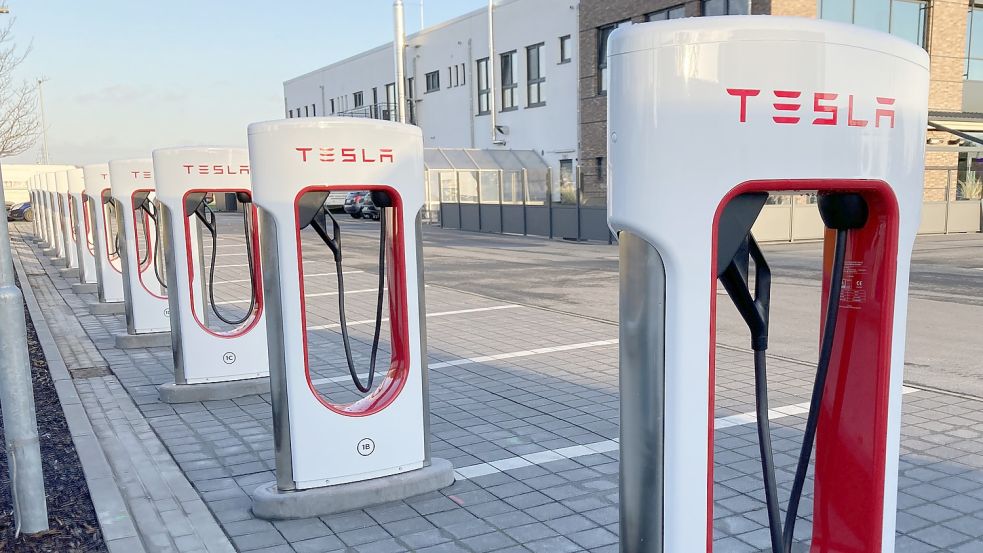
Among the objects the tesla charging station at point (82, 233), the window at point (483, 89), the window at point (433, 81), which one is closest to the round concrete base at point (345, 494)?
the tesla charging station at point (82, 233)

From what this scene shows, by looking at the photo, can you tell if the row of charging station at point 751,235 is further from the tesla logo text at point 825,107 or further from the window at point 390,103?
the window at point 390,103

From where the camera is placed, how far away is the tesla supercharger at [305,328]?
13.2 ft

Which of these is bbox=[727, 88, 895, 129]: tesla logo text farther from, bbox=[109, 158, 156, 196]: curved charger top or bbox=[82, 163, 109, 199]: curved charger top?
bbox=[82, 163, 109, 199]: curved charger top

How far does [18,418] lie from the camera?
3.77 meters

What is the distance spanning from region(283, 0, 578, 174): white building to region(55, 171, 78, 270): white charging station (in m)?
16.0

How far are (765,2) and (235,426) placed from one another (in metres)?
19.7

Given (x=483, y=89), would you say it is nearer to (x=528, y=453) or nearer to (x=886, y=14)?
(x=886, y=14)

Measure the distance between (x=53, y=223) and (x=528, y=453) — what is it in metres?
18.1

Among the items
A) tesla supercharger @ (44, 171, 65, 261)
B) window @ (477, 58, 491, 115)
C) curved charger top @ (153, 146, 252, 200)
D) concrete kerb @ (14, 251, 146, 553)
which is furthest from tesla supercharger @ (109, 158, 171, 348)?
window @ (477, 58, 491, 115)

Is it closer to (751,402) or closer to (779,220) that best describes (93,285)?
(751,402)

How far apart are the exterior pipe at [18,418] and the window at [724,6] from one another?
2033 centimetres

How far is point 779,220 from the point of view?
66.0 feet

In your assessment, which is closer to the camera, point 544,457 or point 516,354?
point 544,457

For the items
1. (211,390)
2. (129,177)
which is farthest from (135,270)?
(211,390)
